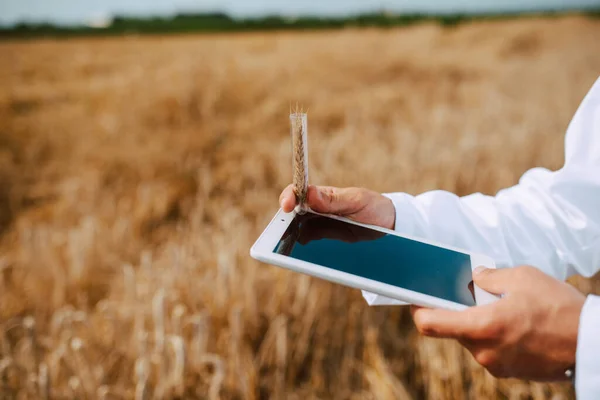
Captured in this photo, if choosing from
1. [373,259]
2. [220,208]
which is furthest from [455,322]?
[220,208]

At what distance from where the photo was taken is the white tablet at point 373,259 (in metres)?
0.73

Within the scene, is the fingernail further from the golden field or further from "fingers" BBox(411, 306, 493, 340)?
the golden field

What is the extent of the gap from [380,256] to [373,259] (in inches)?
0.8

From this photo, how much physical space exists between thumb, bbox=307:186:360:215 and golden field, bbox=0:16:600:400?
0.58 m

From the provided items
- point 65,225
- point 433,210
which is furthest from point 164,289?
point 65,225

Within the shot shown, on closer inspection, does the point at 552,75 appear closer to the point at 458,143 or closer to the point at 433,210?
the point at 458,143

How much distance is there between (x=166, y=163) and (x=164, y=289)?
5.83 ft

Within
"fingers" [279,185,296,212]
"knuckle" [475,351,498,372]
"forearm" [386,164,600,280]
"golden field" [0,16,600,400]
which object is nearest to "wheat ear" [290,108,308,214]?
"fingers" [279,185,296,212]

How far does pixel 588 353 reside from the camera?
564 millimetres

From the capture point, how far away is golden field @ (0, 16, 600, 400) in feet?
4.22

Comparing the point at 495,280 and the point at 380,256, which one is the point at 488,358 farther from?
the point at 380,256

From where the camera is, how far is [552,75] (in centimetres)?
484

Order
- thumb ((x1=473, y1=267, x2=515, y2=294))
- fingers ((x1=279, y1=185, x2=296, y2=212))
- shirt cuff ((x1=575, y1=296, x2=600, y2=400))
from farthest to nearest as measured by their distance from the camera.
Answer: fingers ((x1=279, y1=185, x2=296, y2=212)), thumb ((x1=473, y1=267, x2=515, y2=294)), shirt cuff ((x1=575, y1=296, x2=600, y2=400))

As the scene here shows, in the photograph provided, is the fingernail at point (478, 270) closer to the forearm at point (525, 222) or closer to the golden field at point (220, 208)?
the forearm at point (525, 222)
